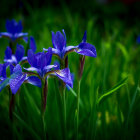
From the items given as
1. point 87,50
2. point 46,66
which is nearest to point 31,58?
point 46,66

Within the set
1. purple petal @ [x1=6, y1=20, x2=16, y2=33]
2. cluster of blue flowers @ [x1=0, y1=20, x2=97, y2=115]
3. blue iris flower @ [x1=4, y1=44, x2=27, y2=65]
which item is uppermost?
purple petal @ [x1=6, y1=20, x2=16, y2=33]

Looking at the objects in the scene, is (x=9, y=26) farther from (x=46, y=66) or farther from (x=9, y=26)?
(x=46, y=66)

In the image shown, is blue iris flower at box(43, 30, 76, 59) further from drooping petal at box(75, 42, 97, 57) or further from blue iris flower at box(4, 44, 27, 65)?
blue iris flower at box(4, 44, 27, 65)

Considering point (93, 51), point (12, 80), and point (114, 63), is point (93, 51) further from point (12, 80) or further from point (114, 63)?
point (114, 63)

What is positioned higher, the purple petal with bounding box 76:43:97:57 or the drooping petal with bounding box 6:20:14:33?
the drooping petal with bounding box 6:20:14:33

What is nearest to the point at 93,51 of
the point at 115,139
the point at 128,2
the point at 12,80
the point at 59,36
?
the point at 59,36

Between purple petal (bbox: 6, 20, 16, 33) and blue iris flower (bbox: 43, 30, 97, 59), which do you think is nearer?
blue iris flower (bbox: 43, 30, 97, 59)

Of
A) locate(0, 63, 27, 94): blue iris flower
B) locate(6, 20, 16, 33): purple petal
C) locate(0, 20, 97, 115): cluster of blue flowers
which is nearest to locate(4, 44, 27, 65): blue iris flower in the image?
locate(0, 20, 97, 115): cluster of blue flowers

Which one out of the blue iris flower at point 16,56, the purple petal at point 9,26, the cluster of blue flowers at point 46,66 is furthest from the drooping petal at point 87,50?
the purple petal at point 9,26
